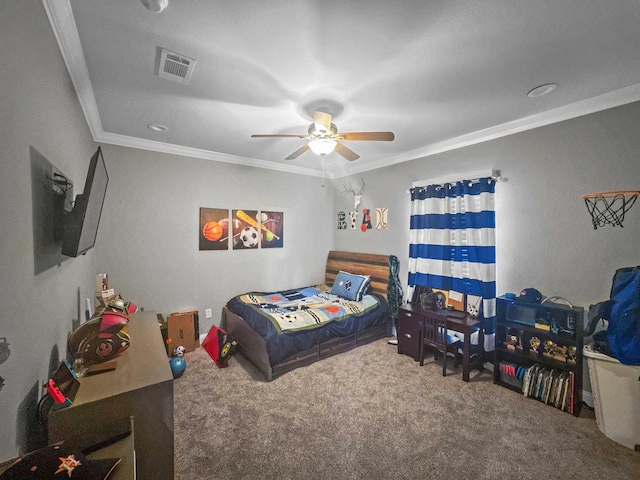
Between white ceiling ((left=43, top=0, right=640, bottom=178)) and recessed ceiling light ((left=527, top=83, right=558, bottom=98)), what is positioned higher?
white ceiling ((left=43, top=0, right=640, bottom=178))

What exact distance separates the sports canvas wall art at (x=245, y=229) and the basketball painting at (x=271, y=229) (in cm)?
10

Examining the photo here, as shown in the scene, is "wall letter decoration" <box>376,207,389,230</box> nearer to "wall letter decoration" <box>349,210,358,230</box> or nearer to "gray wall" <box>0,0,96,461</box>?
"wall letter decoration" <box>349,210,358,230</box>

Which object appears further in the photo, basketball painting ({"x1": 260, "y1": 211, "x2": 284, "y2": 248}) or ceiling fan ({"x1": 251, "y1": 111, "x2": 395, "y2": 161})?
basketball painting ({"x1": 260, "y1": 211, "x2": 284, "y2": 248})

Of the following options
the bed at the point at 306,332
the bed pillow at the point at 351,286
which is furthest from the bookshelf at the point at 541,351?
the bed pillow at the point at 351,286

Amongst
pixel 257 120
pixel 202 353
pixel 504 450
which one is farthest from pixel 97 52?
pixel 504 450

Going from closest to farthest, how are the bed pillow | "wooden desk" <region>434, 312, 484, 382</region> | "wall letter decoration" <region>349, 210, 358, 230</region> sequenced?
"wooden desk" <region>434, 312, 484, 382</region> < the bed pillow < "wall letter decoration" <region>349, 210, 358, 230</region>

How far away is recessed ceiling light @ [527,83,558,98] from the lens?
207cm

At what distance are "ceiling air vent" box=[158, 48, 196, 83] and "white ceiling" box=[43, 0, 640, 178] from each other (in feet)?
0.16

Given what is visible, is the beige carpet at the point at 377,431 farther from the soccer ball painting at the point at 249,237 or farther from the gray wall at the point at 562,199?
the soccer ball painting at the point at 249,237

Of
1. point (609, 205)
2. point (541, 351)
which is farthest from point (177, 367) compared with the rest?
point (609, 205)

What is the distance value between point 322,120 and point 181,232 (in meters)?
2.52

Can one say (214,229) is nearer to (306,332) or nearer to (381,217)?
(306,332)

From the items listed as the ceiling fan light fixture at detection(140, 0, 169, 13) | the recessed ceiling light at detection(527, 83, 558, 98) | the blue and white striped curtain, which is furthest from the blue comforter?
the recessed ceiling light at detection(527, 83, 558, 98)

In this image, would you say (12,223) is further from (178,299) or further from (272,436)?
(178,299)
